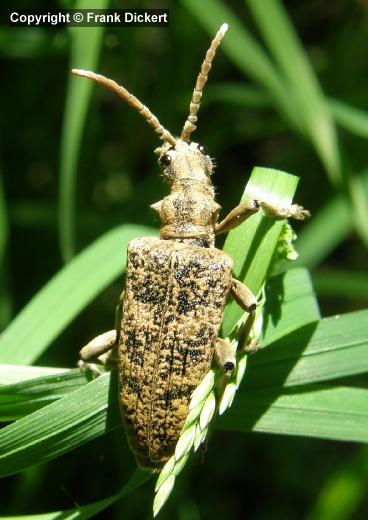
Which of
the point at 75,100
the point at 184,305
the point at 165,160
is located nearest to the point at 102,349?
the point at 184,305

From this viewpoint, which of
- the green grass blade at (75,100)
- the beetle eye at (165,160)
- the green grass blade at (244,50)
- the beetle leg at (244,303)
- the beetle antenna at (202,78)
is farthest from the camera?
the green grass blade at (244,50)

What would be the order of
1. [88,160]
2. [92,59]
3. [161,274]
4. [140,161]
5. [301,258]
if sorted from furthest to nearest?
[140,161]
[88,160]
[301,258]
[92,59]
[161,274]

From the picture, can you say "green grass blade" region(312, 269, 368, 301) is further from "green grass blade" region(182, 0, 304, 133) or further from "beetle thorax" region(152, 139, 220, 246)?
"beetle thorax" region(152, 139, 220, 246)

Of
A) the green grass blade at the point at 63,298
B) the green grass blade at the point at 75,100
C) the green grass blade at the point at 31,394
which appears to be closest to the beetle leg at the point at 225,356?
the green grass blade at the point at 31,394

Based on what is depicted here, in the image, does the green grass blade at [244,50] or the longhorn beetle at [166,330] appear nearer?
the longhorn beetle at [166,330]

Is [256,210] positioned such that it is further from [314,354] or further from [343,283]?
[343,283]

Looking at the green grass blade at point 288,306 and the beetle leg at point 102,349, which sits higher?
the green grass blade at point 288,306

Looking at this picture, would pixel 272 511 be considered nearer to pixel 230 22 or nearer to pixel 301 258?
pixel 301 258

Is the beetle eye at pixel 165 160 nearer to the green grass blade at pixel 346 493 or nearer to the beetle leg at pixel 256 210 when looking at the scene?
the beetle leg at pixel 256 210

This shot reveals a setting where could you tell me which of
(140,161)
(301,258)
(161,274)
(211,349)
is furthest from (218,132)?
(211,349)

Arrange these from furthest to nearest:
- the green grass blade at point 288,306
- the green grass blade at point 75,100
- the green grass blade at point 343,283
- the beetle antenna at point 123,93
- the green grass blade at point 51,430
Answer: the green grass blade at point 343,283, the green grass blade at point 75,100, the beetle antenna at point 123,93, the green grass blade at point 288,306, the green grass blade at point 51,430
